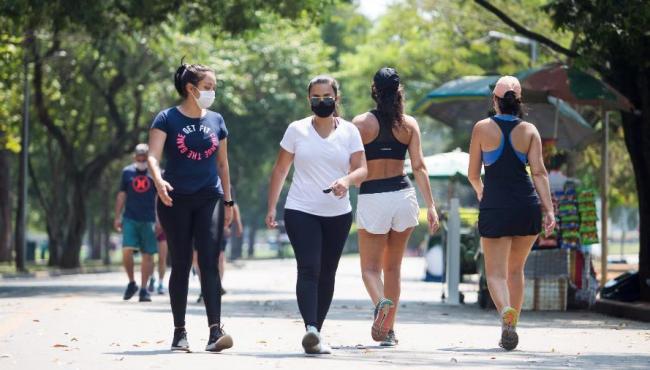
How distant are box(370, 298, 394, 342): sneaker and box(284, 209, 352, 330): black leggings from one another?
357 mm

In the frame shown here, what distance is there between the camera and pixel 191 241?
9992mm

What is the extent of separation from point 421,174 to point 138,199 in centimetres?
800

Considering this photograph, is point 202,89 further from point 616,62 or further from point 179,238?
point 616,62

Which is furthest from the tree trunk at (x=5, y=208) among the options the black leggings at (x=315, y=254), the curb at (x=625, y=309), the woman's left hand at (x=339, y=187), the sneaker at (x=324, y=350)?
the woman's left hand at (x=339, y=187)

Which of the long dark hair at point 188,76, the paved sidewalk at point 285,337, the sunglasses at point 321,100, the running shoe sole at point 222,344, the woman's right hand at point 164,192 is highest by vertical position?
the long dark hair at point 188,76

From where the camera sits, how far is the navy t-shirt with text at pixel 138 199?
1794 cm

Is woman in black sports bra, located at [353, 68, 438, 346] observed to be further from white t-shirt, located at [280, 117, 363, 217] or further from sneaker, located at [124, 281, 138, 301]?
sneaker, located at [124, 281, 138, 301]

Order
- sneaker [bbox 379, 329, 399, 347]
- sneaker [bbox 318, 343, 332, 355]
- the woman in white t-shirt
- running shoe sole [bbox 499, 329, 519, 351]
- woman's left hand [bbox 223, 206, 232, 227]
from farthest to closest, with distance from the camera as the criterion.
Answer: sneaker [bbox 379, 329, 399, 347] < running shoe sole [bbox 499, 329, 519, 351] < woman's left hand [bbox 223, 206, 232, 227] < the woman in white t-shirt < sneaker [bbox 318, 343, 332, 355]

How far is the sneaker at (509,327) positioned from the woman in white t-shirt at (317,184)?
4.11ft

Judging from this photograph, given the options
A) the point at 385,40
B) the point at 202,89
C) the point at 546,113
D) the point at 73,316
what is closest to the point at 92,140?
the point at 385,40

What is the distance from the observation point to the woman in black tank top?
10.7m

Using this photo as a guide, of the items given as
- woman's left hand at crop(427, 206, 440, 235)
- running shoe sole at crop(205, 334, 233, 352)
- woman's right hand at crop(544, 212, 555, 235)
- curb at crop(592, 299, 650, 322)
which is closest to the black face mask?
woman's left hand at crop(427, 206, 440, 235)

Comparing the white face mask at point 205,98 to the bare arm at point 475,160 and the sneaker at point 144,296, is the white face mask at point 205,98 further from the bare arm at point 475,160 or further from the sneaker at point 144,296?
the sneaker at point 144,296

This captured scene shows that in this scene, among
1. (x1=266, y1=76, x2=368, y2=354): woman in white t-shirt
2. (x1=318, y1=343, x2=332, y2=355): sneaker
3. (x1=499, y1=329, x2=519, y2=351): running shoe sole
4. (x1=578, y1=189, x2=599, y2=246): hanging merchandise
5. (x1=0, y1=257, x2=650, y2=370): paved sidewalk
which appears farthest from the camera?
(x1=578, y1=189, x2=599, y2=246): hanging merchandise
